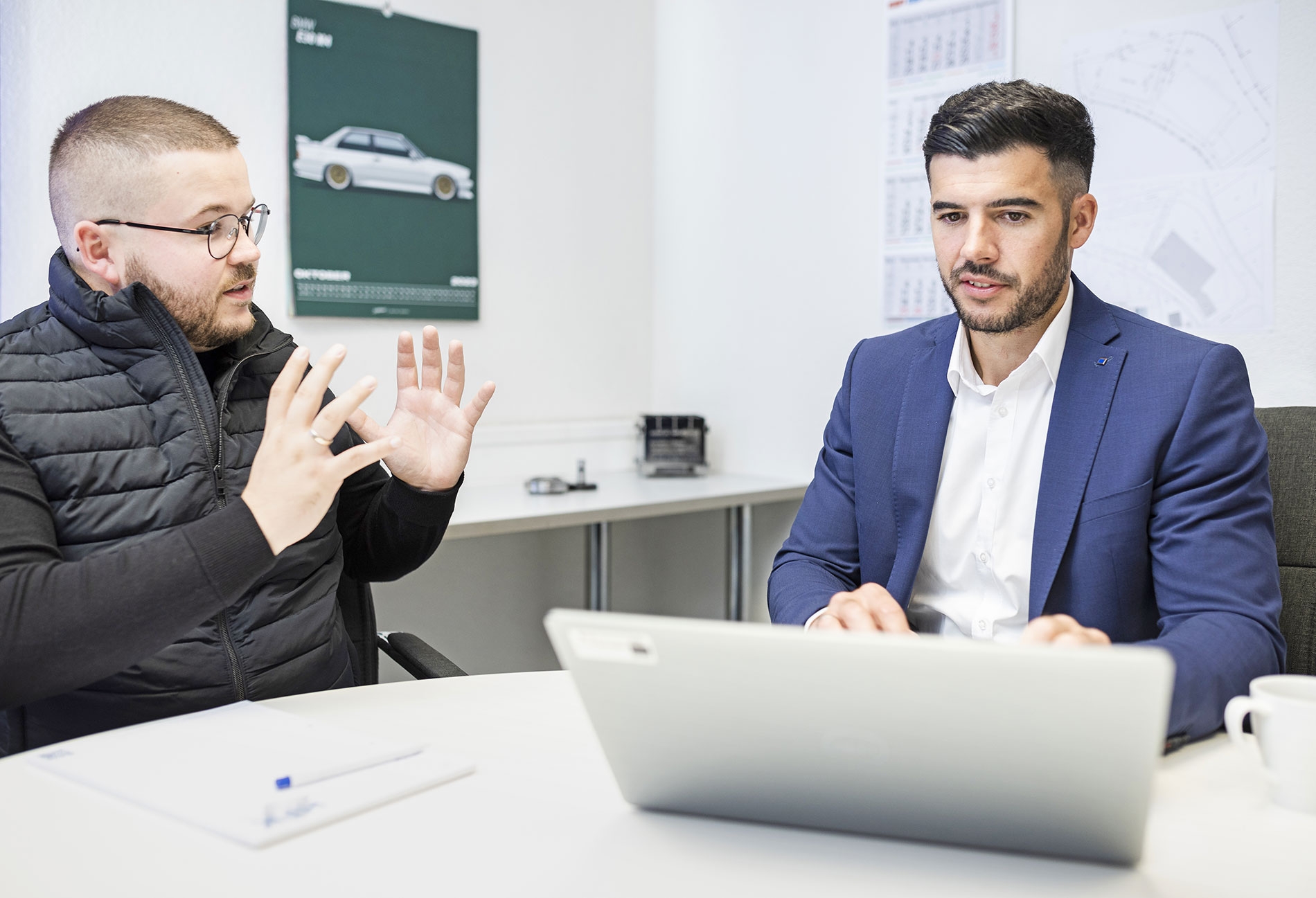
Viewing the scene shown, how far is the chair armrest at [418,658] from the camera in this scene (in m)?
1.45

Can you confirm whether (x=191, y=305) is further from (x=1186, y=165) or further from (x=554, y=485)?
(x=1186, y=165)

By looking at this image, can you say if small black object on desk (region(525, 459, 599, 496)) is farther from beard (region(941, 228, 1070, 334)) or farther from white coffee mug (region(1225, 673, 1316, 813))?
white coffee mug (region(1225, 673, 1316, 813))

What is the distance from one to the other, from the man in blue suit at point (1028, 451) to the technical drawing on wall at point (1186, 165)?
1045 mm

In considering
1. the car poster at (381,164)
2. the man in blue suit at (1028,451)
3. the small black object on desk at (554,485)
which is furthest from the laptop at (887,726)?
the car poster at (381,164)

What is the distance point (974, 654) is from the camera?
630 mm

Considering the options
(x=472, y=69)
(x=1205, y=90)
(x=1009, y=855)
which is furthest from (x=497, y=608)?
(x=1009, y=855)

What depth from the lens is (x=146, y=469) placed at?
136 centimetres

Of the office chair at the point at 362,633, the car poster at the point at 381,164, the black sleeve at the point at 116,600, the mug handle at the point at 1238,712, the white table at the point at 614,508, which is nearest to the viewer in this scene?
the mug handle at the point at 1238,712

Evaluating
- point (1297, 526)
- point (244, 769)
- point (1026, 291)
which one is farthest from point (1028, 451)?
point (244, 769)

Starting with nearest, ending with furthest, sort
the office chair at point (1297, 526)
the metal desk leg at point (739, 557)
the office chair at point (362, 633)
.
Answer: the office chair at point (1297, 526) → the office chair at point (362, 633) → the metal desk leg at point (739, 557)

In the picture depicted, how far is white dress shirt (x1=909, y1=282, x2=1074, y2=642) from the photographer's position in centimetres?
151

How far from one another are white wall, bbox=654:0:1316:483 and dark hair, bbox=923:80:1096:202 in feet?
4.27

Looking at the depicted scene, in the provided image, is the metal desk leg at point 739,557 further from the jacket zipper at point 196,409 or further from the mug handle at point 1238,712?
the mug handle at point 1238,712

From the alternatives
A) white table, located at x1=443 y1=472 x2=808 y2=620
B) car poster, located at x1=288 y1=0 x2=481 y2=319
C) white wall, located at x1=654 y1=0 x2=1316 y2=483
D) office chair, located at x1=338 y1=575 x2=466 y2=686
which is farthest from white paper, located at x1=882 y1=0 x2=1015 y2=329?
office chair, located at x1=338 y1=575 x2=466 y2=686
